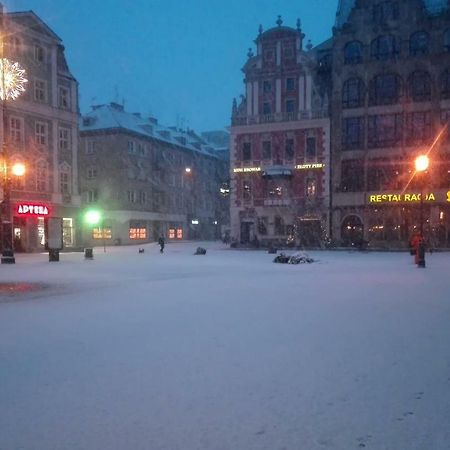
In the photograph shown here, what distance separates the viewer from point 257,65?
45344 millimetres

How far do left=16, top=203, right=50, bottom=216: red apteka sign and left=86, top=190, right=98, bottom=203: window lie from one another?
16891 mm

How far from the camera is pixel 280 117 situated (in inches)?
1786

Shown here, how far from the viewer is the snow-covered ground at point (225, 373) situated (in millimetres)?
4375

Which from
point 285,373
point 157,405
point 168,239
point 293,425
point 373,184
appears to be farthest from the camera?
point 168,239

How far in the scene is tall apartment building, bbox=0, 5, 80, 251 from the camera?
3753cm

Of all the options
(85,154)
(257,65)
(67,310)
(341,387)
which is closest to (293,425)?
(341,387)

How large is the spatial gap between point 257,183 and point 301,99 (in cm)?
861

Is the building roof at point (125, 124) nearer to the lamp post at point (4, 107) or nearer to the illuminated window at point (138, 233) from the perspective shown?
the illuminated window at point (138, 233)

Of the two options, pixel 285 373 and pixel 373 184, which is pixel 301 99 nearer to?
pixel 373 184

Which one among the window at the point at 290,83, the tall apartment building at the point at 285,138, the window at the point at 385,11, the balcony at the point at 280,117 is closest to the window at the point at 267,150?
the tall apartment building at the point at 285,138

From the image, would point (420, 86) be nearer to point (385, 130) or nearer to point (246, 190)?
point (385, 130)

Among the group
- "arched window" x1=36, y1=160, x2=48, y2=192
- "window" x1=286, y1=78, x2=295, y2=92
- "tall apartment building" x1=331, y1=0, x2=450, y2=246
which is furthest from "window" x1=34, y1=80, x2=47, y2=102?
"tall apartment building" x1=331, y1=0, x2=450, y2=246

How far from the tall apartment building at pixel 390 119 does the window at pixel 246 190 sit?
789 cm

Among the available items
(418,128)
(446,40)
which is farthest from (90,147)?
(446,40)
